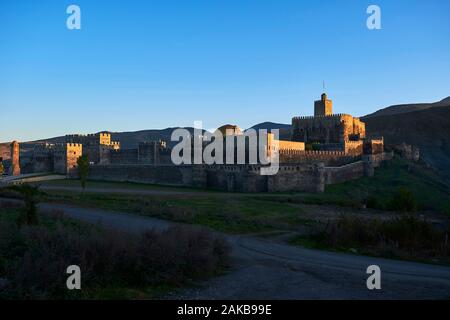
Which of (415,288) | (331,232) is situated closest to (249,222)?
(331,232)

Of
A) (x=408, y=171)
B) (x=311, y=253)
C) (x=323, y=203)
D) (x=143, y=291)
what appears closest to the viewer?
(x=143, y=291)

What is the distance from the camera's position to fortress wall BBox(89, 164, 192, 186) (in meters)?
43.5

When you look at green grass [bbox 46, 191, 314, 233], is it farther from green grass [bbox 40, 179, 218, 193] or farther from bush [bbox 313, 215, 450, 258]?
green grass [bbox 40, 179, 218, 193]

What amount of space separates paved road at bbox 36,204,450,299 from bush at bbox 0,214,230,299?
0.74 metres

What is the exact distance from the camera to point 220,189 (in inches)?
1580

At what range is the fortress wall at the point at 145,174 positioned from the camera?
43500 millimetres

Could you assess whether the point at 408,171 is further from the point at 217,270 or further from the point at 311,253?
the point at 217,270

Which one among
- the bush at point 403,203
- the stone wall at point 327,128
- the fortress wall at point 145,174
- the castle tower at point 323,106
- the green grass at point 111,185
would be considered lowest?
the bush at point 403,203

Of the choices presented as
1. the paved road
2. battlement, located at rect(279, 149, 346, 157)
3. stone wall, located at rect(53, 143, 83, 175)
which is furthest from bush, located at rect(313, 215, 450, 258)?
stone wall, located at rect(53, 143, 83, 175)

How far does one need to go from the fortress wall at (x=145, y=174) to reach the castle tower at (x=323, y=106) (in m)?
29.8

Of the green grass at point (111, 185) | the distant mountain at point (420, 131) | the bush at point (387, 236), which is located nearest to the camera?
the bush at point (387, 236)

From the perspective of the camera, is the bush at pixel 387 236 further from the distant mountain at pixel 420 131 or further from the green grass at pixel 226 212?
the distant mountain at pixel 420 131

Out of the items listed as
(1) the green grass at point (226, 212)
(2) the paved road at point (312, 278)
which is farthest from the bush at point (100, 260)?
(1) the green grass at point (226, 212)
